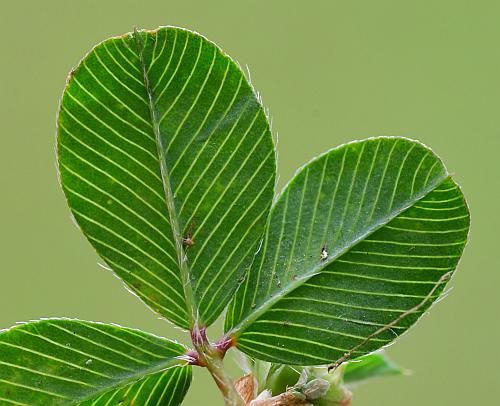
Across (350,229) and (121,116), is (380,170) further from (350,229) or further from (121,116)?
(121,116)

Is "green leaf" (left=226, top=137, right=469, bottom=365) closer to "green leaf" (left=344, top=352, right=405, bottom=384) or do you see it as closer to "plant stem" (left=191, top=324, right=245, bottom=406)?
"plant stem" (left=191, top=324, right=245, bottom=406)

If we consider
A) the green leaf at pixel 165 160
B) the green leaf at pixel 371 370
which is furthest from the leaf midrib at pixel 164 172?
the green leaf at pixel 371 370

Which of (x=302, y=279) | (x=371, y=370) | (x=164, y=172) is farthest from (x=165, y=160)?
(x=371, y=370)

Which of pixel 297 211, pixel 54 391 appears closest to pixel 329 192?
pixel 297 211

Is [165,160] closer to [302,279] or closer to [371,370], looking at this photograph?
[302,279]

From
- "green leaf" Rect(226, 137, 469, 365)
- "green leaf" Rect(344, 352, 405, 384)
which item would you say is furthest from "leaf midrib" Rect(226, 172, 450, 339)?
"green leaf" Rect(344, 352, 405, 384)

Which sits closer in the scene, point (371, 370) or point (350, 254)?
point (350, 254)

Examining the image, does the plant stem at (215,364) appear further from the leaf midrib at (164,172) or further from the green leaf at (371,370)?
the green leaf at (371,370)

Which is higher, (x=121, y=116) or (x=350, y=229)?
(x=121, y=116)
